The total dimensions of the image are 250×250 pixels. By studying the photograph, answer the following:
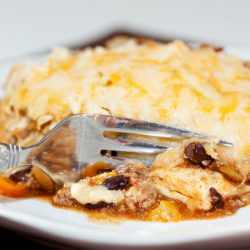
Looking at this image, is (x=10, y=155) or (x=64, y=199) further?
(x=10, y=155)

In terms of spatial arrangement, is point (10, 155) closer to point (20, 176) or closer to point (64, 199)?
point (20, 176)

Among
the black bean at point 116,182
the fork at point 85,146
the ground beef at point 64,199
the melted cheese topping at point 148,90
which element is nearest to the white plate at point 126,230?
the ground beef at point 64,199

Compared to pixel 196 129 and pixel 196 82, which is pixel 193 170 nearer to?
pixel 196 129

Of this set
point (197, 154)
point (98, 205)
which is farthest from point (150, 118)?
point (98, 205)

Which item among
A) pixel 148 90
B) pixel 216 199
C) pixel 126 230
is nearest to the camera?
pixel 126 230

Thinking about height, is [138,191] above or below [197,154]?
below

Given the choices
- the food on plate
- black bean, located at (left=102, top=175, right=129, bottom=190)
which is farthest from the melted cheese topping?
black bean, located at (left=102, top=175, right=129, bottom=190)

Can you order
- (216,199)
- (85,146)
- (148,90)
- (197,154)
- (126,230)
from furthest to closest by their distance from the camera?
1. (148,90)
2. (85,146)
3. (197,154)
4. (216,199)
5. (126,230)
